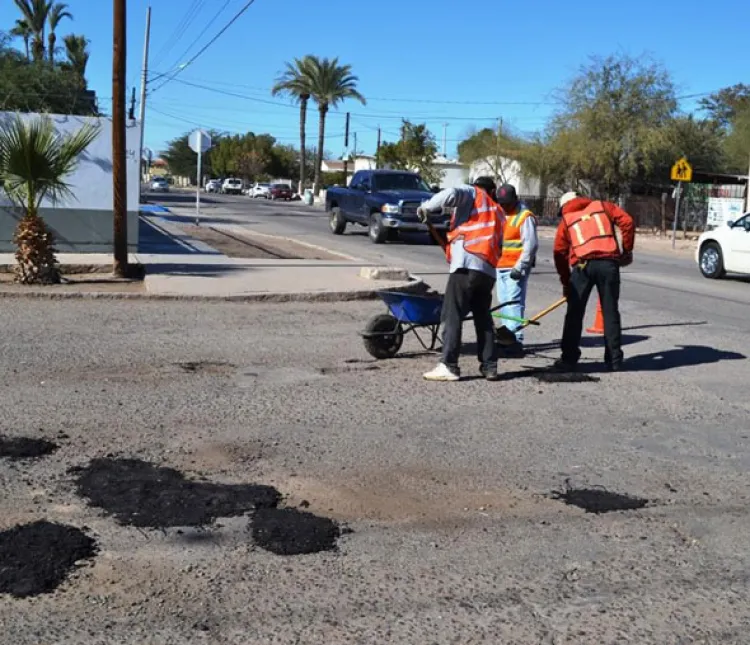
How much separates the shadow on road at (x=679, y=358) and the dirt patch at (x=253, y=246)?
10.4 meters

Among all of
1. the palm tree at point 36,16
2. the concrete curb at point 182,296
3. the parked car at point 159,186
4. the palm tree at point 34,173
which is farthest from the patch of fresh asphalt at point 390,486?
the parked car at point 159,186

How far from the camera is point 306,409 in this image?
24.1 ft

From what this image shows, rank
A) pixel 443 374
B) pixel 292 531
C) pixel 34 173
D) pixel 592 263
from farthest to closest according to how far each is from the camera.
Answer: pixel 34 173 < pixel 592 263 < pixel 443 374 < pixel 292 531

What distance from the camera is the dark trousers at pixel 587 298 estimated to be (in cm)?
883

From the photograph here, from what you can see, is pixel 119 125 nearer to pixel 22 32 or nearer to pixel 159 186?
pixel 22 32

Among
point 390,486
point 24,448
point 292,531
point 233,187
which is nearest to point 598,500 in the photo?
point 390,486

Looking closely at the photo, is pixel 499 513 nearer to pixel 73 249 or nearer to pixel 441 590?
pixel 441 590

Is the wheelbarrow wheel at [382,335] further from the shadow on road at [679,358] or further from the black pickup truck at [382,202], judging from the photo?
the black pickup truck at [382,202]

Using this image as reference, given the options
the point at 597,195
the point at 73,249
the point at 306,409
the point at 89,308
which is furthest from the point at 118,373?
the point at 73,249

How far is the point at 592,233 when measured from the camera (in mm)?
8867

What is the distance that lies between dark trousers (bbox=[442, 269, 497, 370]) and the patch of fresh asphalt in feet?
0.93

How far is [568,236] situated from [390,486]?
4205 mm

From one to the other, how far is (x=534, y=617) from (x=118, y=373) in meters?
5.29

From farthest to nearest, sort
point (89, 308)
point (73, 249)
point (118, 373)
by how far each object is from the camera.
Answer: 1. point (73, 249)
2. point (89, 308)
3. point (118, 373)
